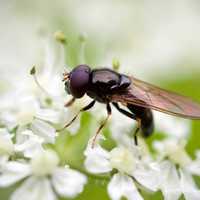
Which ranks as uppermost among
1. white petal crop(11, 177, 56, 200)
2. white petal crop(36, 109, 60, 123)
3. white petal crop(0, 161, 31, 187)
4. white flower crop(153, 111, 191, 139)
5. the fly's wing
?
the fly's wing

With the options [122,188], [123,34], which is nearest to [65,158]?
[122,188]

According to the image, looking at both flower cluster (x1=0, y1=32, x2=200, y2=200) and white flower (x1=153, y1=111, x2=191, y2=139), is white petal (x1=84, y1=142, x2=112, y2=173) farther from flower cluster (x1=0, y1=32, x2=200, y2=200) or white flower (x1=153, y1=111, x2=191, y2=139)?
white flower (x1=153, y1=111, x2=191, y2=139)

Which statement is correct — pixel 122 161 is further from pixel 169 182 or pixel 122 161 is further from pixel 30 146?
pixel 30 146

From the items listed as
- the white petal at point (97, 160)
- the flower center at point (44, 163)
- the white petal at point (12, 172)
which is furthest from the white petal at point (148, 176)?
the white petal at point (12, 172)

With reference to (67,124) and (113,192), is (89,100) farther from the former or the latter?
(113,192)

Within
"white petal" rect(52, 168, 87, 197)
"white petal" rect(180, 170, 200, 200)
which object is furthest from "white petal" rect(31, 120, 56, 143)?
"white petal" rect(180, 170, 200, 200)

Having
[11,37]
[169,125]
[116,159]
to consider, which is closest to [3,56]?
[11,37]

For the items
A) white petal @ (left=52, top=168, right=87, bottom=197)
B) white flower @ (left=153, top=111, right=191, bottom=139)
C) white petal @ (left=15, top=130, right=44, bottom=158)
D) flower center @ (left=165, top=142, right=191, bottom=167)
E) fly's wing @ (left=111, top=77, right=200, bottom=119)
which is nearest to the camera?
white petal @ (left=52, top=168, right=87, bottom=197)
